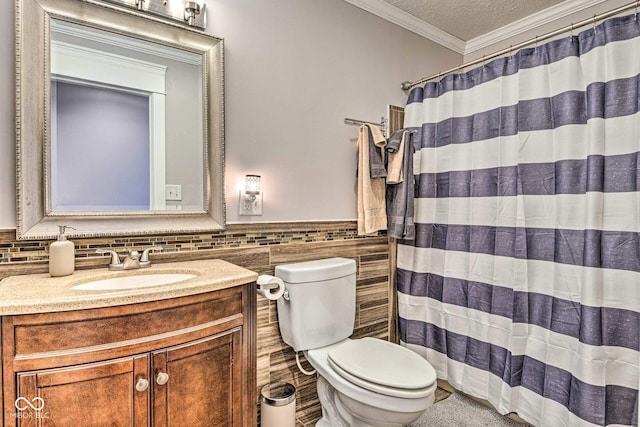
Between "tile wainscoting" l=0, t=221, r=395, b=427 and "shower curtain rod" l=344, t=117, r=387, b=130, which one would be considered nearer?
"tile wainscoting" l=0, t=221, r=395, b=427

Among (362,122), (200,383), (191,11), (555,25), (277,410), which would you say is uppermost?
(555,25)

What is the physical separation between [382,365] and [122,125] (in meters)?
1.48

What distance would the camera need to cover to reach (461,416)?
76.2 inches

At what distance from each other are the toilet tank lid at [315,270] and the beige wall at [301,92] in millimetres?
255

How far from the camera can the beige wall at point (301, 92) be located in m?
1.67

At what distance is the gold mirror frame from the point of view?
1228mm

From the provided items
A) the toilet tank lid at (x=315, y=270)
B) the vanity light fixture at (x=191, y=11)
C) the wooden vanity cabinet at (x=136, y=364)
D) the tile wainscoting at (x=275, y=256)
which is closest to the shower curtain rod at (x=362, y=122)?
the tile wainscoting at (x=275, y=256)

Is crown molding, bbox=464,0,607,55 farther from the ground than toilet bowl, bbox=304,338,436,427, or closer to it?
farther from the ground

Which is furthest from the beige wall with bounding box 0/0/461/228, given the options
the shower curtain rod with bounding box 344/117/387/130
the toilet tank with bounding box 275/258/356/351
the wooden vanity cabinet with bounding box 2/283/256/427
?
the wooden vanity cabinet with bounding box 2/283/256/427

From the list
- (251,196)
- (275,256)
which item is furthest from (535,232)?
(251,196)

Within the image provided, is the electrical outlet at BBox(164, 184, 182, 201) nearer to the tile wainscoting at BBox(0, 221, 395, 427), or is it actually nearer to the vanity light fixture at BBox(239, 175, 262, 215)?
the tile wainscoting at BBox(0, 221, 395, 427)

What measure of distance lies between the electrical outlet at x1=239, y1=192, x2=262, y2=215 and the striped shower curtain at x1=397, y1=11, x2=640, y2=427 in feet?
3.40

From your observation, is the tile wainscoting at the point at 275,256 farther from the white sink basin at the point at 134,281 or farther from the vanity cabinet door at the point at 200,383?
the vanity cabinet door at the point at 200,383

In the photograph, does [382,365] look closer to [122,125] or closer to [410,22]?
[122,125]
